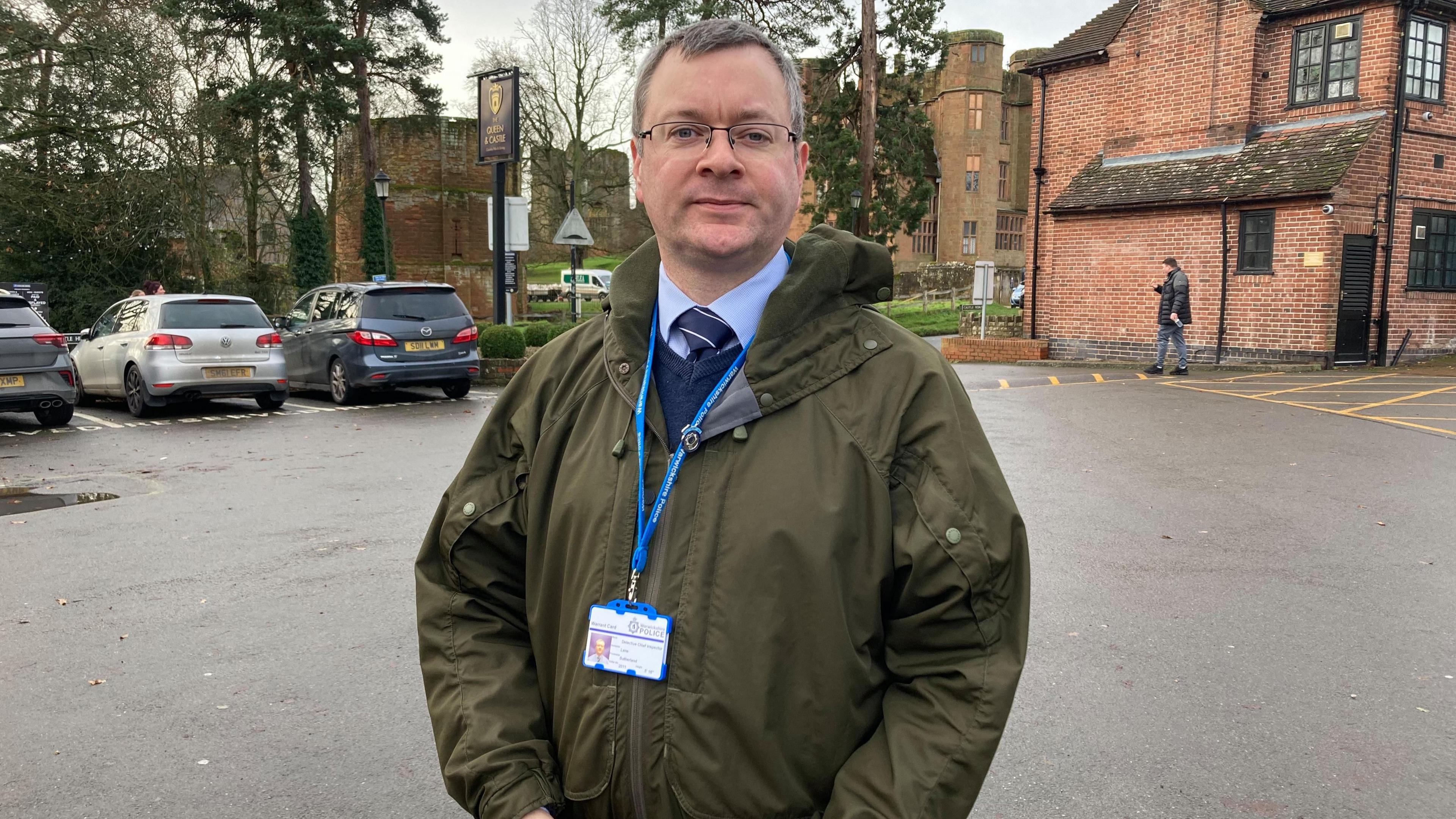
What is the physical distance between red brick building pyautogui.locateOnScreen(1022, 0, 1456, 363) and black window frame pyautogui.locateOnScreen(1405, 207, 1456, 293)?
4cm

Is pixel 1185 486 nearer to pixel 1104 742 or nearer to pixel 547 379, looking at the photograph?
pixel 1104 742

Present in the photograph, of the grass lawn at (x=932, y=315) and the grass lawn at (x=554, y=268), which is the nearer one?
the grass lawn at (x=932, y=315)

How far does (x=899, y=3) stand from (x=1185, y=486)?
25.6 metres

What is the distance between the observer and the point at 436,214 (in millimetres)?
42188

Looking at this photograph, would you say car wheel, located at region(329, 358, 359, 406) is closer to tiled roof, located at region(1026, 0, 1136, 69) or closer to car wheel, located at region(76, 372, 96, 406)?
car wheel, located at region(76, 372, 96, 406)

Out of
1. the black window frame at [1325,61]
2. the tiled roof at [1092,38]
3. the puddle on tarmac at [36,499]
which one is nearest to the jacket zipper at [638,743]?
the puddle on tarmac at [36,499]

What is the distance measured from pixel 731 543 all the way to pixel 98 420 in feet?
47.1

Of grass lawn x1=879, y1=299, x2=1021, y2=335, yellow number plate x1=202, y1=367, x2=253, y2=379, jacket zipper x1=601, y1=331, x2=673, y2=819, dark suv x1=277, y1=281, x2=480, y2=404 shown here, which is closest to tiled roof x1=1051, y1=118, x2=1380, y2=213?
grass lawn x1=879, y1=299, x2=1021, y2=335

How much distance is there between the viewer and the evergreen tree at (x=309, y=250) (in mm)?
32031

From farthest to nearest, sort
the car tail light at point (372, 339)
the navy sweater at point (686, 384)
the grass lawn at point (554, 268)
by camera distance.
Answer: the grass lawn at point (554, 268) → the car tail light at point (372, 339) → the navy sweater at point (686, 384)

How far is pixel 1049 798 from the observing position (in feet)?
11.3

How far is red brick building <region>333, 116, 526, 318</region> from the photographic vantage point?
4138 cm

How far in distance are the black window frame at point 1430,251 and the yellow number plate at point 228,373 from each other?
19.8 m

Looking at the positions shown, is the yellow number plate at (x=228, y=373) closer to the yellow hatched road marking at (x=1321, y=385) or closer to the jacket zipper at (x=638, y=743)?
the jacket zipper at (x=638, y=743)
